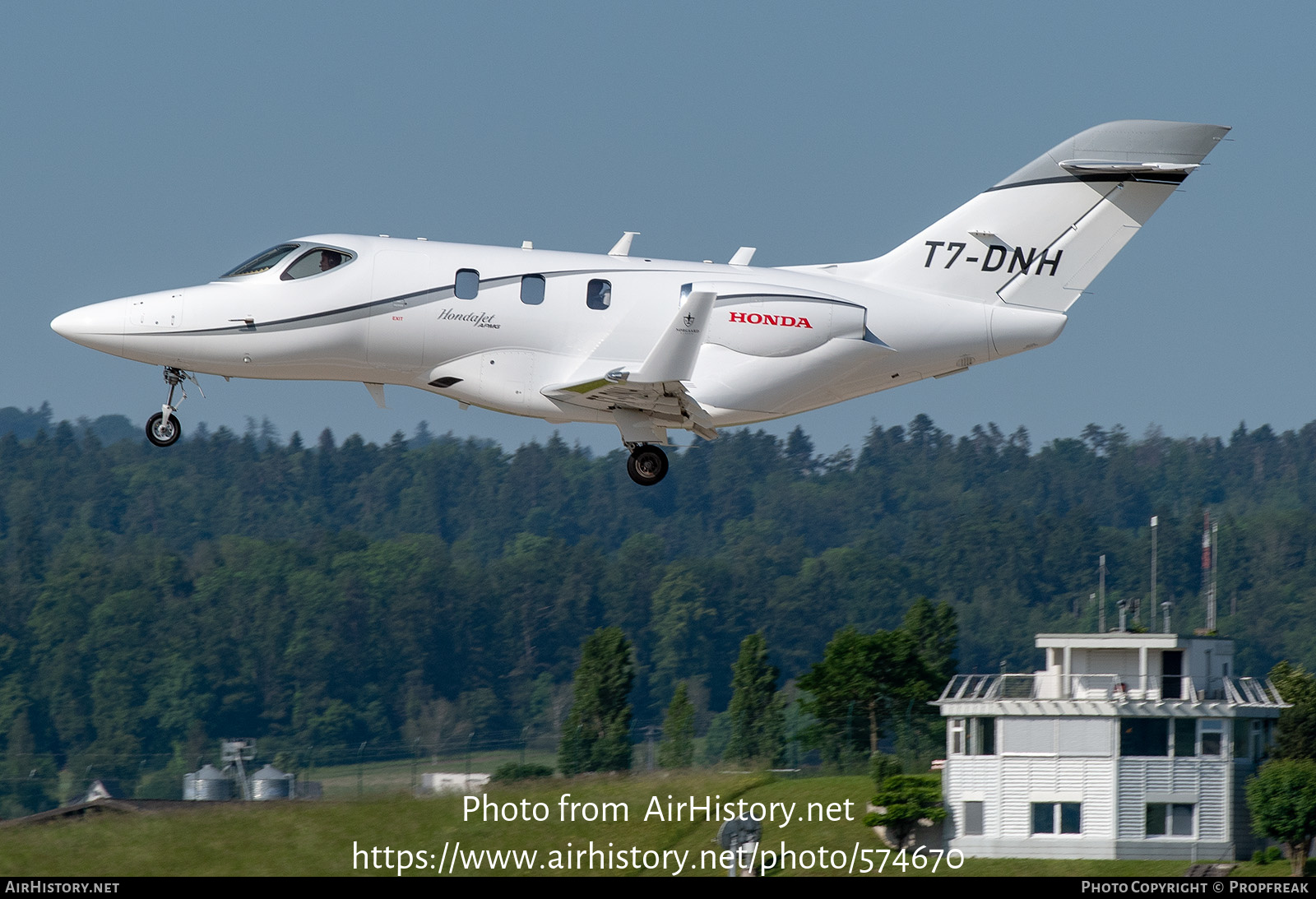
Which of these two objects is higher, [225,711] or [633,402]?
[633,402]

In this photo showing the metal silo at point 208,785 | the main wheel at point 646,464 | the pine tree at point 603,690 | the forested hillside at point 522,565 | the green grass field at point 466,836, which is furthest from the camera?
the forested hillside at point 522,565

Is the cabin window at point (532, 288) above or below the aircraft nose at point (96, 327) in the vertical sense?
above

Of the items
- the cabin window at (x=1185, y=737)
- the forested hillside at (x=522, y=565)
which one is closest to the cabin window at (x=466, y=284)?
the cabin window at (x=1185, y=737)

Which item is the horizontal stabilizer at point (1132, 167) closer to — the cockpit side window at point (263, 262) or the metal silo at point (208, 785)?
the cockpit side window at point (263, 262)

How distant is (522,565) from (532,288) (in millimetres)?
103349

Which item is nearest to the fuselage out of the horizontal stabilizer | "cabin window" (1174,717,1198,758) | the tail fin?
the tail fin

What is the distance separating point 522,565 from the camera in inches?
5138

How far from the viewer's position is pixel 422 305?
28.1 m

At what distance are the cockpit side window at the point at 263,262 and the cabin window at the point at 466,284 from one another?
2858mm

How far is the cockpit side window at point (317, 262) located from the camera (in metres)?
28.5

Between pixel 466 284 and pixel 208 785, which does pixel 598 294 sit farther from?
pixel 208 785

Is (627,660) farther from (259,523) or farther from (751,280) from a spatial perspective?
(259,523)

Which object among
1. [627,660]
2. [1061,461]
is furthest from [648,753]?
[1061,461]
